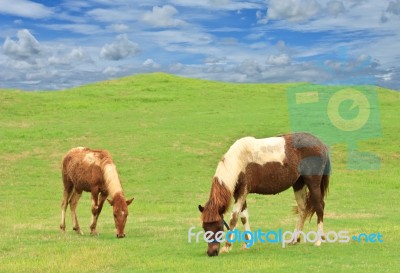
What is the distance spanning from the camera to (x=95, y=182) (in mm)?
16594

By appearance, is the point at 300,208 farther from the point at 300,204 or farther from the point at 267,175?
the point at 267,175

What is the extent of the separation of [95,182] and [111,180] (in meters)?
0.75

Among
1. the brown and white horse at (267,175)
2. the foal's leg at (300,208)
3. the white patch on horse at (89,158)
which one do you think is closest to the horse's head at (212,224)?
the brown and white horse at (267,175)

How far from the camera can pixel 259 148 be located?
1327cm

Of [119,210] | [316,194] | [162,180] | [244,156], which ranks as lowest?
[162,180]

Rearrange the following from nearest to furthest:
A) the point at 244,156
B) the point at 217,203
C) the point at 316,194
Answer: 1. the point at 217,203
2. the point at 244,156
3. the point at 316,194

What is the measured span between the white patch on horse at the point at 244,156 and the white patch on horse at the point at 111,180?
4.33m

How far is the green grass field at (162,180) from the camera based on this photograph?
41.4 feet

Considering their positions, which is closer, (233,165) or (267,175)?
(233,165)

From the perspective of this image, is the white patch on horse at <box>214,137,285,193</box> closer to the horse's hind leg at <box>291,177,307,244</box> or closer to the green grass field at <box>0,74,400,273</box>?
the horse's hind leg at <box>291,177,307,244</box>

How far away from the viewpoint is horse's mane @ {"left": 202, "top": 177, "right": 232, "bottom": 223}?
12.3 m

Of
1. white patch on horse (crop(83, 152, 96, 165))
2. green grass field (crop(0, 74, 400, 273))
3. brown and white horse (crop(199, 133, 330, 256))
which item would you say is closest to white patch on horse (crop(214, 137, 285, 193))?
brown and white horse (crop(199, 133, 330, 256))

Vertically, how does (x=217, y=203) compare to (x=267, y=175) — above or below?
below

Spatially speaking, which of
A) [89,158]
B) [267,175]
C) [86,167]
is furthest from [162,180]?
[267,175]
